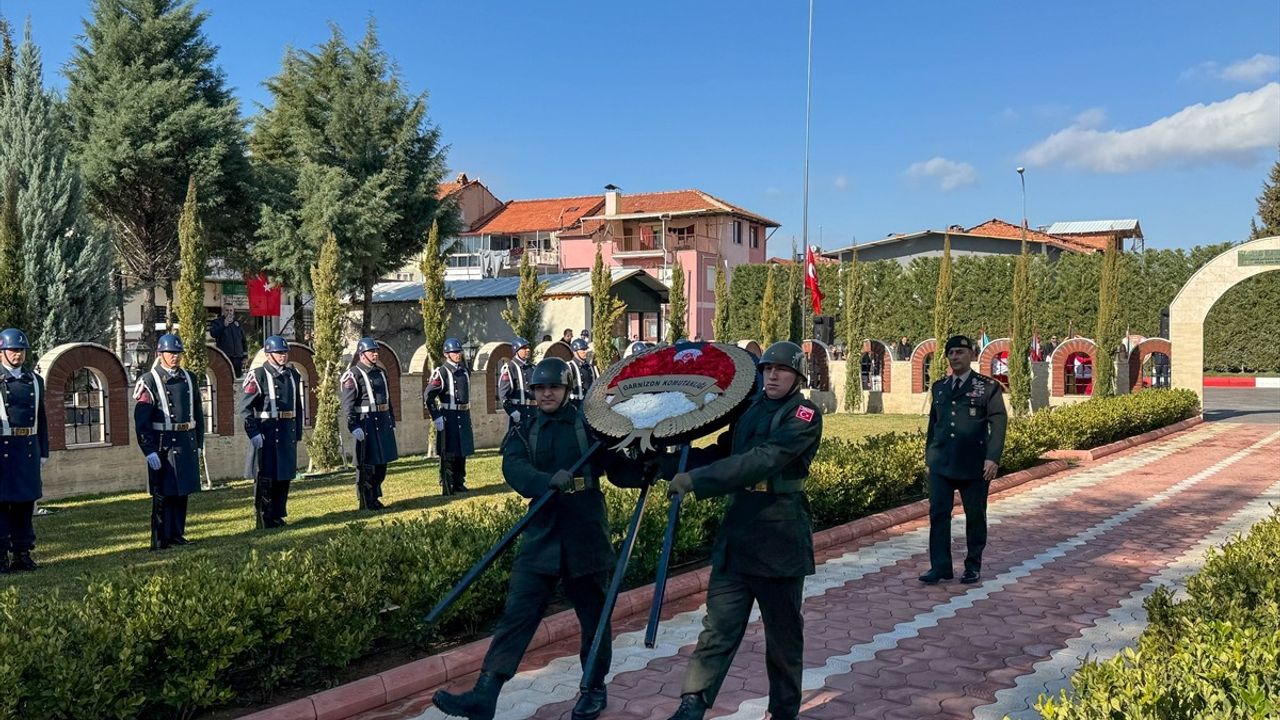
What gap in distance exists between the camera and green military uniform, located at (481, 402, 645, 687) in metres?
4.83

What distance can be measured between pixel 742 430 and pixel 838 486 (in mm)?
5401

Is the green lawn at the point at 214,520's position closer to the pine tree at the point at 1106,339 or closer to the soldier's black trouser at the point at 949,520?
the soldier's black trouser at the point at 949,520

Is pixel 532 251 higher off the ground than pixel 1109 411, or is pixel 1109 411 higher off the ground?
pixel 532 251

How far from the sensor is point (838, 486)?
9.91 meters

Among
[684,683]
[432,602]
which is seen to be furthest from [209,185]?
[684,683]

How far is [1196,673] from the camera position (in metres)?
3.55

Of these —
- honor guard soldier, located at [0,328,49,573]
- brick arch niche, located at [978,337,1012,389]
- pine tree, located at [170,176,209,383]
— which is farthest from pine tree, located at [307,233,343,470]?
brick arch niche, located at [978,337,1012,389]

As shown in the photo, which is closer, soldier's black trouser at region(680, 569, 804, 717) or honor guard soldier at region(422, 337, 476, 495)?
soldier's black trouser at region(680, 569, 804, 717)

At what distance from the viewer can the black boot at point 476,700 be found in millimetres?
4625

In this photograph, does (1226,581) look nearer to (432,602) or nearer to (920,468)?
(432,602)

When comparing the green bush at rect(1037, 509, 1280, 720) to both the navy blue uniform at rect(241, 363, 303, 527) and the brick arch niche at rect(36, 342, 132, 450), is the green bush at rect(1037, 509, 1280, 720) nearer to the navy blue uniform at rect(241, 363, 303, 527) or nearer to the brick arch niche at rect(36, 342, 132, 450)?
the navy blue uniform at rect(241, 363, 303, 527)

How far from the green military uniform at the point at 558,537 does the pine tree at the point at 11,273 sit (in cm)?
860

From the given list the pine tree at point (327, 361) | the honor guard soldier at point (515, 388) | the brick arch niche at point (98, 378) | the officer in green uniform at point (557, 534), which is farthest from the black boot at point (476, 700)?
the pine tree at point (327, 361)

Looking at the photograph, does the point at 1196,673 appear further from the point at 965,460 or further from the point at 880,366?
the point at 880,366
